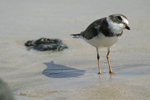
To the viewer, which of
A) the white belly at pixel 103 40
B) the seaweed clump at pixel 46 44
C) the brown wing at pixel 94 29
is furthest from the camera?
A: the seaweed clump at pixel 46 44

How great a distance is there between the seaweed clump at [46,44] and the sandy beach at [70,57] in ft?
0.70

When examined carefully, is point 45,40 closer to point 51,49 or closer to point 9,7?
point 51,49

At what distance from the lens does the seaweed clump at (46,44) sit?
22.2ft

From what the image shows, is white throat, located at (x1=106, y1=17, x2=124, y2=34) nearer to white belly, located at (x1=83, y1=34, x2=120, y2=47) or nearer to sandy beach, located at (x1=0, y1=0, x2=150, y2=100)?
white belly, located at (x1=83, y1=34, x2=120, y2=47)

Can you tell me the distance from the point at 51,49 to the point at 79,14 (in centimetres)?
353

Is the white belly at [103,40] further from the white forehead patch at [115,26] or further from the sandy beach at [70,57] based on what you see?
the sandy beach at [70,57]

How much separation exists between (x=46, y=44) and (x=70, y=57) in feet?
4.02

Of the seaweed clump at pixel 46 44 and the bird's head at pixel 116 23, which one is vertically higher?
the bird's head at pixel 116 23

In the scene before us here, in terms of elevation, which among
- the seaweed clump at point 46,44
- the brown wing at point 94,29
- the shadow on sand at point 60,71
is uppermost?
the brown wing at point 94,29

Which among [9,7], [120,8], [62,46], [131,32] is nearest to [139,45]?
[131,32]

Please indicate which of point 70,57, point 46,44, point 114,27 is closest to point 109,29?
point 114,27

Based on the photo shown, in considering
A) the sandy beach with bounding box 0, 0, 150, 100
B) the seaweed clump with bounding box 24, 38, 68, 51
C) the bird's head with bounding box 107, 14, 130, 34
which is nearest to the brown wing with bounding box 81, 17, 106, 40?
the bird's head with bounding box 107, 14, 130, 34

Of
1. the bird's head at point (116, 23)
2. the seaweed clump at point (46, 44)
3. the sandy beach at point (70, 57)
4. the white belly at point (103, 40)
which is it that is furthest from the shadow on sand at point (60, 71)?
the bird's head at point (116, 23)

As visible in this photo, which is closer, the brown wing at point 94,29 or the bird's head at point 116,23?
the bird's head at point 116,23
